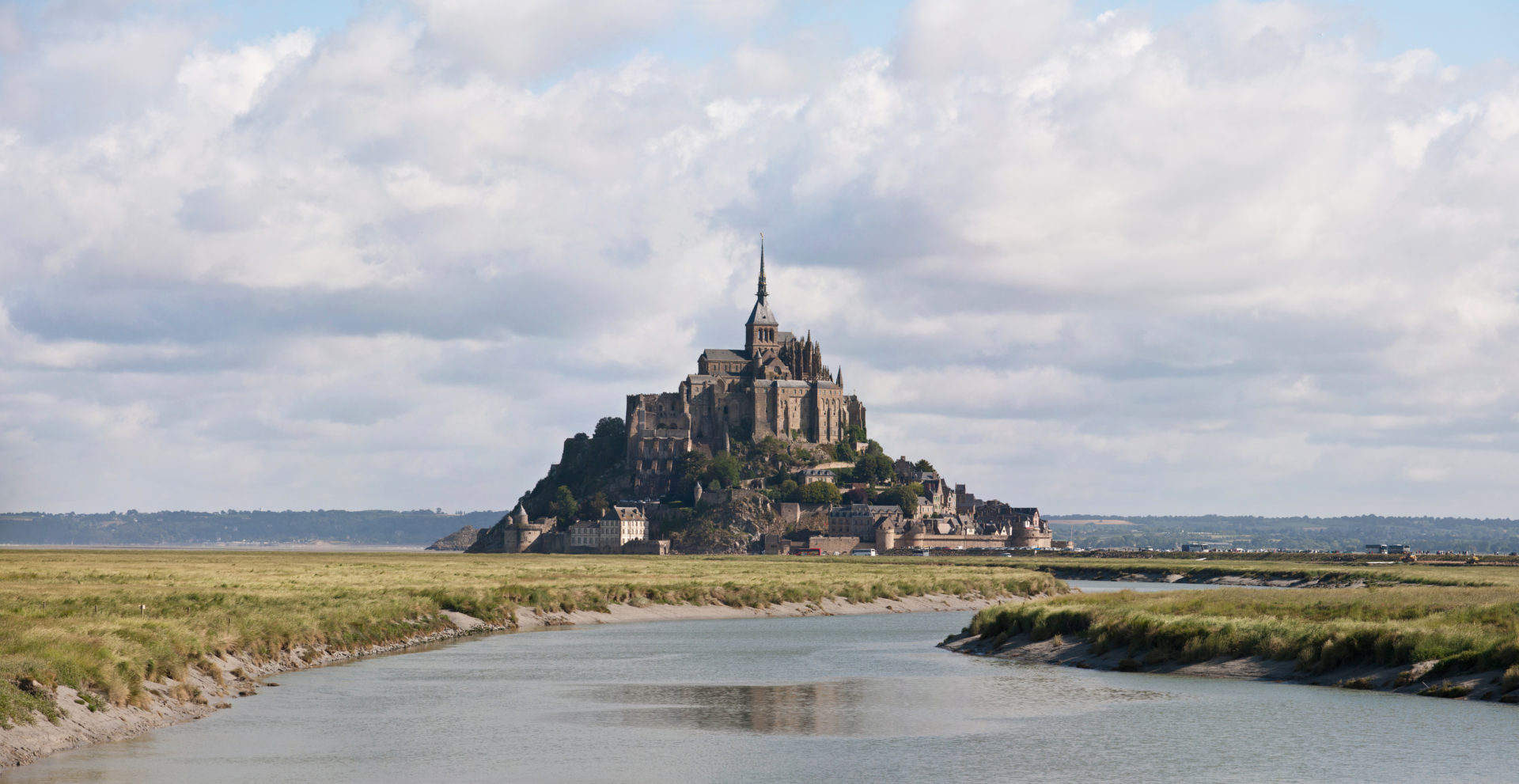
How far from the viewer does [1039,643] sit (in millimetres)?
54156

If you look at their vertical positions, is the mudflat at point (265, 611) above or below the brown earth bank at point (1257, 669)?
above

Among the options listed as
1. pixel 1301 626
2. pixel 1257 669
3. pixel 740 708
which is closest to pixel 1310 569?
pixel 1301 626

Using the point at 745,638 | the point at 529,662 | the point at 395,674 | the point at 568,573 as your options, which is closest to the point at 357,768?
the point at 395,674

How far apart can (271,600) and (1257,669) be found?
34.3 m

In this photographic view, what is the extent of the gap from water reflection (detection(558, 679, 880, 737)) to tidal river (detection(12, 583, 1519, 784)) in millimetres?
107

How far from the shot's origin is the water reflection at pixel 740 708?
35.4 m

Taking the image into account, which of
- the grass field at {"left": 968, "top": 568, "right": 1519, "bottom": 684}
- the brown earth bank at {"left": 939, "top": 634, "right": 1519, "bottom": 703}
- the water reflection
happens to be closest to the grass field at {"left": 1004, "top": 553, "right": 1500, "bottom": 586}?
the grass field at {"left": 968, "top": 568, "right": 1519, "bottom": 684}

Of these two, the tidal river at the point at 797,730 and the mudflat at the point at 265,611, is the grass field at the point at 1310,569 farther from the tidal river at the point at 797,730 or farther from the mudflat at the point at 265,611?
the tidal river at the point at 797,730

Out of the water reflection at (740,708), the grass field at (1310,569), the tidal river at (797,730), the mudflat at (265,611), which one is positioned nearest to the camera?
the tidal river at (797,730)

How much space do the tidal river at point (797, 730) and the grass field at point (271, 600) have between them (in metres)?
2.17

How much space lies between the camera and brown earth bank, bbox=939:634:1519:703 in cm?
3719

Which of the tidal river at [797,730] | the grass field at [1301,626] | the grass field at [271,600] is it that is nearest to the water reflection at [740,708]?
the tidal river at [797,730]

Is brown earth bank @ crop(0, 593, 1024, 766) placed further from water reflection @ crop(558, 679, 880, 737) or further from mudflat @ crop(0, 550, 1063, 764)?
water reflection @ crop(558, 679, 880, 737)

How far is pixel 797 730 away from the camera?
114ft
